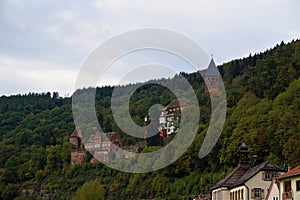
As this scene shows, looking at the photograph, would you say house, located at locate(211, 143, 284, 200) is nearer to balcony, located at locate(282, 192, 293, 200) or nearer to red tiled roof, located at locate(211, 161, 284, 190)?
red tiled roof, located at locate(211, 161, 284, 190)

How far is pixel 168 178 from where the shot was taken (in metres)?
158

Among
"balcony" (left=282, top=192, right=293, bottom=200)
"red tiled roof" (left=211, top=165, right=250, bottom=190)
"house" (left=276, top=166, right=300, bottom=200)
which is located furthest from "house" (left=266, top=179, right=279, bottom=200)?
"red tiled roof" (left=211, top=165, right=250, bottom=190)

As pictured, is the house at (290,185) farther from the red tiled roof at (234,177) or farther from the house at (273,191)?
the red tiled roof at (234,177)

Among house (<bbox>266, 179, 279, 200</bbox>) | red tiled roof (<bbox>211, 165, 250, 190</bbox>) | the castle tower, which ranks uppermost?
the castle tower

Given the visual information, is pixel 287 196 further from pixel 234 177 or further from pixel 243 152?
pixel 243 152

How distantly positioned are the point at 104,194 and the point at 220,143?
38.1 metres

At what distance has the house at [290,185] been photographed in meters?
59.4

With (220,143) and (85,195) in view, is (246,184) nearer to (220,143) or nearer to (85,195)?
(220,143)

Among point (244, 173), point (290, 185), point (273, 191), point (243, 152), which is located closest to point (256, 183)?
point (273, 191)

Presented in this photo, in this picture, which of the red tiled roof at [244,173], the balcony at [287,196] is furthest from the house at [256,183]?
the balcony at [287,196]

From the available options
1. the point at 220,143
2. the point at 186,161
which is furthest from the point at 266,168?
the point at 186,161

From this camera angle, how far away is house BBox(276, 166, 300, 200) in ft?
195

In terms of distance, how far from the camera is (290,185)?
61.7 meters

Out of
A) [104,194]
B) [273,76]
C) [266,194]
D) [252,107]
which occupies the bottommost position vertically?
[266,194]
